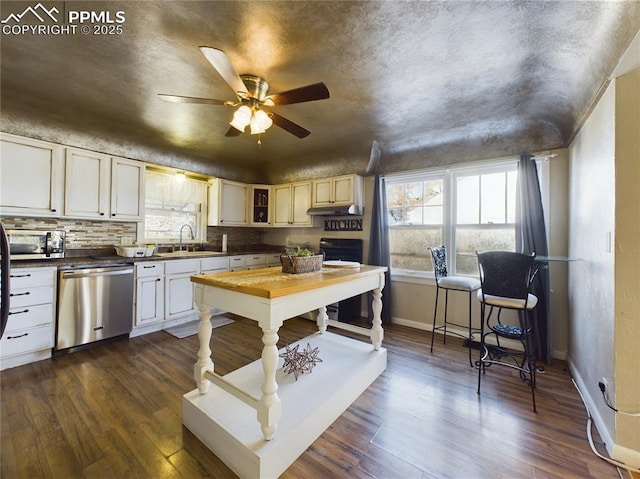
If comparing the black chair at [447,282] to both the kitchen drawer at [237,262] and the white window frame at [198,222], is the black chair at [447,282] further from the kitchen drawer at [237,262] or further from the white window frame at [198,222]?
the white window frame at [198,222]

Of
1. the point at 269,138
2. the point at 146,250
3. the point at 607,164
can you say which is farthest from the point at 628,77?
the point at 146,250

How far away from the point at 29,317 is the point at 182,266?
4.86ft

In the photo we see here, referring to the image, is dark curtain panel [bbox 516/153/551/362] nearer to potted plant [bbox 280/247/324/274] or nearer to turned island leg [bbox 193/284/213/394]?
potted plant [bbox 280/247/324/274]

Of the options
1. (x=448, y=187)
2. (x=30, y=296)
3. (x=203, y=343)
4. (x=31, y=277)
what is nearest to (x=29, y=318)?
(x=30, y=296)

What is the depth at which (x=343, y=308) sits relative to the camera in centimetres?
392

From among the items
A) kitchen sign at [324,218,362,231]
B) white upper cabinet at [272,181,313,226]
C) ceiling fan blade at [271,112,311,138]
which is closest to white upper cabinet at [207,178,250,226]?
white upper cabinet at [272,181,313,226]

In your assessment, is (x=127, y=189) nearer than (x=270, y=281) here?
No

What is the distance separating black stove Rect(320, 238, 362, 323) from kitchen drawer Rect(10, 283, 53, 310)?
3.17 meters

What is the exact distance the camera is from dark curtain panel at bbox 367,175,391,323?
12.4ft

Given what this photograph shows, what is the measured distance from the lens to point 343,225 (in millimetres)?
4395

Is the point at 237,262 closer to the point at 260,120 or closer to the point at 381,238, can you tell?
the point at 381,238

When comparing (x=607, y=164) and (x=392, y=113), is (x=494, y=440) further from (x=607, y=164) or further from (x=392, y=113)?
(x=392, y=113)

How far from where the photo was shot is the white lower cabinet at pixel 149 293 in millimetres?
3268

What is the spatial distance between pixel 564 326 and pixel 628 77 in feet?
7.74
